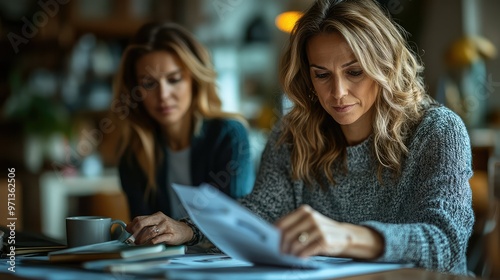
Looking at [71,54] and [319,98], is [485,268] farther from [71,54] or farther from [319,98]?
[71,54]

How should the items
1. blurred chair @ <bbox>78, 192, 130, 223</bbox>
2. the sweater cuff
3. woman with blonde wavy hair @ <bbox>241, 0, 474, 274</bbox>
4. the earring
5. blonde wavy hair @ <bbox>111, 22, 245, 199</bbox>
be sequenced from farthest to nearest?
blurred chair @ <bbox>78, 192, 130, 223</bbox>, blonde wavy hair @ <bbox>111, 22, 245, 199</bbox>, the earring, woman with blonde wavy hair @ <bbox>241, 0, 474, 274</bbox>, the sweater cuff

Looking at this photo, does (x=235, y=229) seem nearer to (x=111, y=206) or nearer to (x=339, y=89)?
(x=339, y=89)

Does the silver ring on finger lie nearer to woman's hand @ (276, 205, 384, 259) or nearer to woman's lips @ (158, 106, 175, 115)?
woman's hand @ (276, 205, 384, 259)

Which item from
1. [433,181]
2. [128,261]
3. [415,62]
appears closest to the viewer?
[128,261]

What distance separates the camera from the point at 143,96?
94.0 inches

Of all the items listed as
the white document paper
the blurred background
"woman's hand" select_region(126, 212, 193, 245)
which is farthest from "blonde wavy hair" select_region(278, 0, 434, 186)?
the blurred background

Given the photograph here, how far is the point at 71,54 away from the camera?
405cm

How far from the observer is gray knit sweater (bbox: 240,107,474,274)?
1221 millimetres

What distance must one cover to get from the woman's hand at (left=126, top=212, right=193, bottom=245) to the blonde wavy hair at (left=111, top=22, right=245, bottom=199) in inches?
30.3

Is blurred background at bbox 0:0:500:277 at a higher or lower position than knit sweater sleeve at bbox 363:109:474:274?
higher

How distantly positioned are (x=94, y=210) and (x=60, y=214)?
124 centimetres

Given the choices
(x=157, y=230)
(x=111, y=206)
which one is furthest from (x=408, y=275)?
(x=111, y=206)

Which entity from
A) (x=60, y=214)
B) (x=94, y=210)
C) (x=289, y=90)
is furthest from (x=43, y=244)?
(x=60, y=214)

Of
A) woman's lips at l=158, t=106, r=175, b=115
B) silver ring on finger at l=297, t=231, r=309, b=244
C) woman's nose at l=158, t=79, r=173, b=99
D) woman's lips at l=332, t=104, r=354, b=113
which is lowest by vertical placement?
silver ring on finger at l=297, t=231, r=309, b=244
